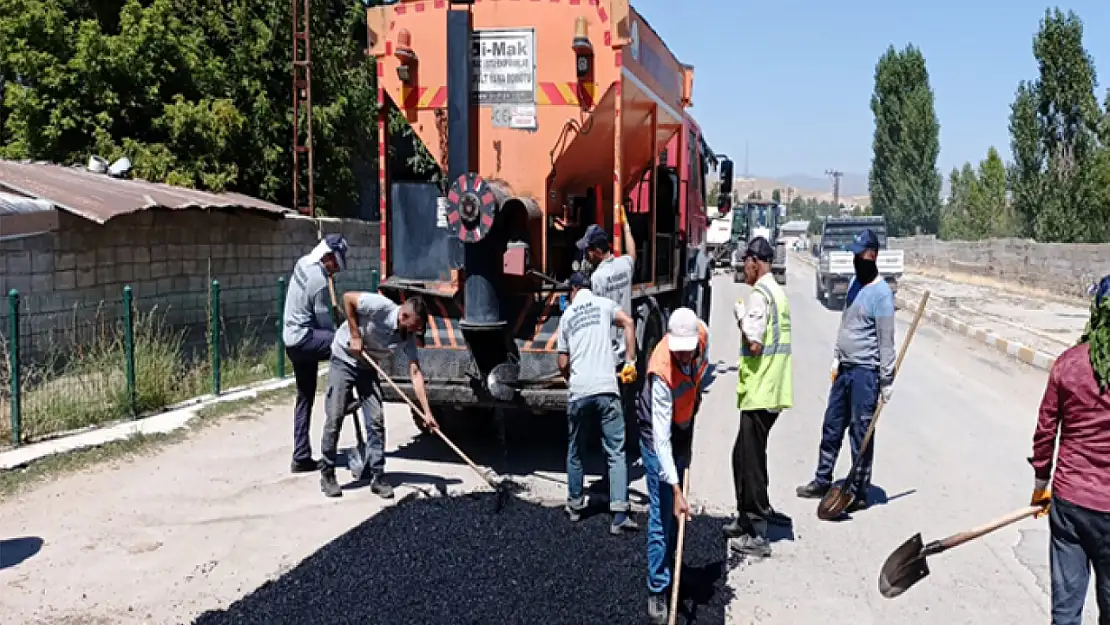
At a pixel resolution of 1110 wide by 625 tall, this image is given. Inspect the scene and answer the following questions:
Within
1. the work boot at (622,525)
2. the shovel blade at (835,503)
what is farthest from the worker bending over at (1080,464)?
the work boot at (622,525)

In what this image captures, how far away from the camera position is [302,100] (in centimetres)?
1773

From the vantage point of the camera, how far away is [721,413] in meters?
9.84

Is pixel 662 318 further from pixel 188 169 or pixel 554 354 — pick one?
pixel 188 169

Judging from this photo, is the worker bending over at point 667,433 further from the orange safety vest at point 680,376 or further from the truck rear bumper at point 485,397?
the truck rear bumper at point 485,397

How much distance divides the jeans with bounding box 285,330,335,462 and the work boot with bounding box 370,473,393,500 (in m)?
0.85

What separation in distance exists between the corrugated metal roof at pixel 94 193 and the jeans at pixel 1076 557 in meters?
8.47

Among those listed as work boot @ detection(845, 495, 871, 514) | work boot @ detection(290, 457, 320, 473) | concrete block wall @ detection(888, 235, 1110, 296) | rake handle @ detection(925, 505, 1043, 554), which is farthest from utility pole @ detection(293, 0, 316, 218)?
concrete block wall @ detection(888, 235, 1110, 296)

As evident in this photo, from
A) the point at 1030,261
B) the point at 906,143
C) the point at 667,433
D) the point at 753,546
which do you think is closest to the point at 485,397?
the point at 753,546

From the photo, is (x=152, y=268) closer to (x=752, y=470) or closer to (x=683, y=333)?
(x=752, y=470)

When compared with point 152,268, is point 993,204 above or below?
above

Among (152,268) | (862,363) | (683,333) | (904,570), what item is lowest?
(904,570)

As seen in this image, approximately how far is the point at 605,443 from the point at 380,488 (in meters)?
1.71

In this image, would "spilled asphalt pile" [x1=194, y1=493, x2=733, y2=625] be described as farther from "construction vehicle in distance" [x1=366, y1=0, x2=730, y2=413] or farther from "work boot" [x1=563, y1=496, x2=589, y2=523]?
"construction vehicle in distance" [x1=366, y1=0, x2=730, y2=413]

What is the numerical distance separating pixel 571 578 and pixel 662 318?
151 inches
